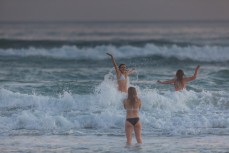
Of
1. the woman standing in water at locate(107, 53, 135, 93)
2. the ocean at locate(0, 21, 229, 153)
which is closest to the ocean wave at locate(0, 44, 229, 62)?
the ocean at locate(0, 21, 229, 153)

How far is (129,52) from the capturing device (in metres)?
38.7

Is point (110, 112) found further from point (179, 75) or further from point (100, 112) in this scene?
point (179, 75)

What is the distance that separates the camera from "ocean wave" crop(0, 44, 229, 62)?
119ft

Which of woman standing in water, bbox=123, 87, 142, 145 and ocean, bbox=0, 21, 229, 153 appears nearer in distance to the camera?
woman standing in water, bbox=123, 87, 142, 145

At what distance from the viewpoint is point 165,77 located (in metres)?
25.2

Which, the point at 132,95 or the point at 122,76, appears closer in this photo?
the point at 132,95

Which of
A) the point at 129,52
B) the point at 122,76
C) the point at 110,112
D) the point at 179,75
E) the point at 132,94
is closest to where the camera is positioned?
the point at 132,94

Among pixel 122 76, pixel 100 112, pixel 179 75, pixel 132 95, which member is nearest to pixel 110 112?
pixel 100 112

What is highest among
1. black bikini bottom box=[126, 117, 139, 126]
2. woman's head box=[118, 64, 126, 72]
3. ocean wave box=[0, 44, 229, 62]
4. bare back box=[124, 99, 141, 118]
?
ocean wave box=[0, 44, 229, 62]

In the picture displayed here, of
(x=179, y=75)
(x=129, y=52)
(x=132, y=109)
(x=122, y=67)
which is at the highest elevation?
(x=129, y=52)

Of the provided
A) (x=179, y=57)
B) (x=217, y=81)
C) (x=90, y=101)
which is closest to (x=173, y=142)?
(x=90, y=101)

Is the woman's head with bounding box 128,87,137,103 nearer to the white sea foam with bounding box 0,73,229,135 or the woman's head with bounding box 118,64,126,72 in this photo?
the white sea foam with bounding box 0,73,229,135

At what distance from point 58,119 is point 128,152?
3.94 metres

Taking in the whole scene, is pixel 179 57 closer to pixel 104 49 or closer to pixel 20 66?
pixel 104 49
